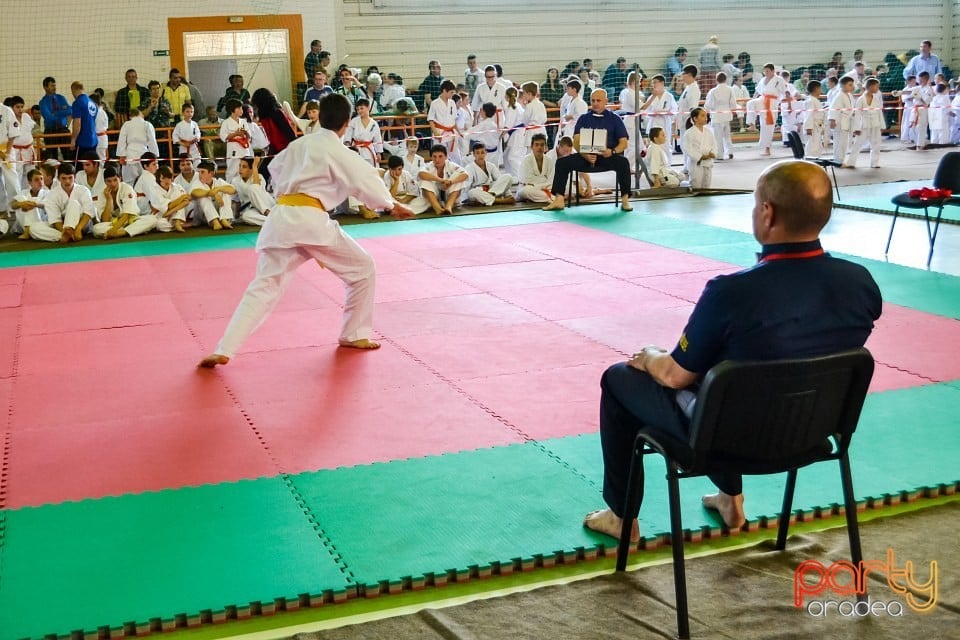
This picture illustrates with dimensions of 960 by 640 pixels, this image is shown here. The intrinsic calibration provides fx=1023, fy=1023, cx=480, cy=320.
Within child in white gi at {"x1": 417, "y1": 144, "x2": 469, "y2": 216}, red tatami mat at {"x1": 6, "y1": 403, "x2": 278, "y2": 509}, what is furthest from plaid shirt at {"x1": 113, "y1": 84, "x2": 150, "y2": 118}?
red tatami mat at {"x1": 6, "y1": 403, "x2": 278, "y2": 509}

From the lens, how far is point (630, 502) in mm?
3168

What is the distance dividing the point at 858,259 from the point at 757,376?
248 inches

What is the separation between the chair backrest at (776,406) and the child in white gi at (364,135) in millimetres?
11154

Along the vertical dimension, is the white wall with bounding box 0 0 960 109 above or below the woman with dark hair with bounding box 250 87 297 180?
above

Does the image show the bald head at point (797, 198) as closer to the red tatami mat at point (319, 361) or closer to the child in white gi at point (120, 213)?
the red tatami mat at point (319, 361)

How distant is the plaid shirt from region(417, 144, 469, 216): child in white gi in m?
6.02

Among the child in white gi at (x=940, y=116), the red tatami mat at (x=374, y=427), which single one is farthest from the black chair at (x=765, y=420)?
the child in white gi at (x=940, y=116)

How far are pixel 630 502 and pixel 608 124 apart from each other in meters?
9.24

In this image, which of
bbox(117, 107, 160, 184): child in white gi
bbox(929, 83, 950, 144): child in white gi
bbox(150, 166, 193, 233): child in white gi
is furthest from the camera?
bbox(929, 83, 950, 144): child in white gi

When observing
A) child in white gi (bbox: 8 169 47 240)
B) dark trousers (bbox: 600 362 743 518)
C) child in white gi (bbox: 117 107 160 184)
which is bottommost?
dark trousers (bbox: 600 362 743 518)

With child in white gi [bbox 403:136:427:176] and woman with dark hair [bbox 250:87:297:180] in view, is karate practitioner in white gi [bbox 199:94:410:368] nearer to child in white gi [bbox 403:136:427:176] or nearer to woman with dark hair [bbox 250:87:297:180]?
woman with dark hair [bbox 250:87:297:180]

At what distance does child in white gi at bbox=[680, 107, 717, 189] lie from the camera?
13.1 m

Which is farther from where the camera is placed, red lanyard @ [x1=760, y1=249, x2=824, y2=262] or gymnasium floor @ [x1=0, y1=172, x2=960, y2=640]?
gymnasium floor @ [x1=0, y1=172, x2=960, y2=640]

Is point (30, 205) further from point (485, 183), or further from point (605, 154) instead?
point (605, 154)
